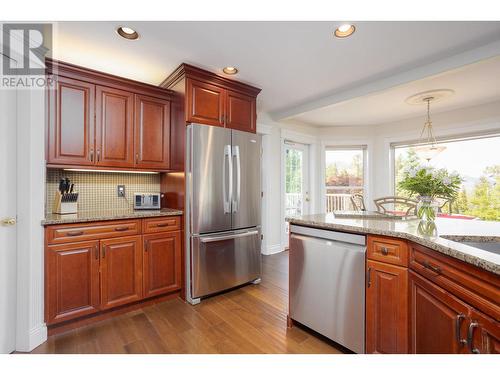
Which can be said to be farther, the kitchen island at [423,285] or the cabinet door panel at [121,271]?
the cabinet door panel at [121,271]

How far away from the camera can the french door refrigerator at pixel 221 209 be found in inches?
95.4

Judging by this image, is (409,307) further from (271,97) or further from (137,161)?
(271,97)

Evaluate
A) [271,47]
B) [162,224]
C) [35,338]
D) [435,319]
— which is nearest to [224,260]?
[162,224]

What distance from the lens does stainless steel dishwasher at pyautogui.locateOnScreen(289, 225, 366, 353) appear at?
5.12 feet

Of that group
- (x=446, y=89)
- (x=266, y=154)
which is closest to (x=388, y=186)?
(x=446, y=89)

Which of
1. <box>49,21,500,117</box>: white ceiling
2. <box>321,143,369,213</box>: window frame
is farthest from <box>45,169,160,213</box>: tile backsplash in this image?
<box>321,143,369,213</box>: window frame

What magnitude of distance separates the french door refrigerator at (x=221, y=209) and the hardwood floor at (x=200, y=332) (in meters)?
0.27

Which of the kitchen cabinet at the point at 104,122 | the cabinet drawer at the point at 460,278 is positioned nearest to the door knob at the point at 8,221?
the kitchen cabinet at the point at 104,122

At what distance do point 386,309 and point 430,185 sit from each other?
2.84ft

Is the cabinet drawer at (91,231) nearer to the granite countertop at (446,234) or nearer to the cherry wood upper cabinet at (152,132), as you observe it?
the cherry wood upper cabinet at (152,132)

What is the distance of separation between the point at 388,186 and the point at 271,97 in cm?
304

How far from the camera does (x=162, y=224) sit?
8.04 feet

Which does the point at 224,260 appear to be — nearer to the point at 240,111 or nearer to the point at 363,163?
the point at 240,111

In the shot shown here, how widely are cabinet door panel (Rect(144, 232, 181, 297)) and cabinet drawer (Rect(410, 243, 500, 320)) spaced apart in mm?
2117
